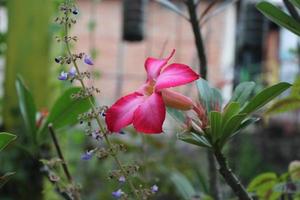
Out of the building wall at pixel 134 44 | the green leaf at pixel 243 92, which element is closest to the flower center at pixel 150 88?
the green leaf at pixel 243 92

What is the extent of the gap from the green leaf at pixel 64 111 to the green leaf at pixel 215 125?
27 cm

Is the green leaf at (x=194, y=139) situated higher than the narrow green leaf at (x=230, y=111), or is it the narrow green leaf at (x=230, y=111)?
the narrow green leaf at (x=230, y=111)

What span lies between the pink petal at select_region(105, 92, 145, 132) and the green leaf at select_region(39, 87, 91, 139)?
0.26m

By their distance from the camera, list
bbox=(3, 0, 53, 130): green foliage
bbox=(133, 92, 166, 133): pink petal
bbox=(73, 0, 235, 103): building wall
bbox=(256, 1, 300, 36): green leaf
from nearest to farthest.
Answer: bbox=(133, 92, 166, 133): pink petal
bbox=(256, 1, 300, 36): green leaf
bbox=(3, 0, 53, 130): green foliage
bbox=(73, 0, 235, 103): building wall

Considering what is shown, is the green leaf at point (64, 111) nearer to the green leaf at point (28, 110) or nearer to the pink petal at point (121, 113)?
the green leaf at point (28, 110)

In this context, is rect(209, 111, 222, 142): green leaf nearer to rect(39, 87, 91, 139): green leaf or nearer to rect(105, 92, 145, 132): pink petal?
rect(105, 92, 145, 132): pink petal

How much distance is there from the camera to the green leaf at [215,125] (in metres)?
0.47

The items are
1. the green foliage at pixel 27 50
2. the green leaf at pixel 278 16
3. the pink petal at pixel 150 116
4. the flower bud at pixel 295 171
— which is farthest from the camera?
the green foliage at pixel 27 50

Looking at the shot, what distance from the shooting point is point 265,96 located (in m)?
0.50

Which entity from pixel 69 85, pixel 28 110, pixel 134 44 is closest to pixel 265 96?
pixel 28 110

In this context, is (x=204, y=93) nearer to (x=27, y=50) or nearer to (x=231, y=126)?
(x=231, y=126)

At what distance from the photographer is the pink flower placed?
1.45 ft

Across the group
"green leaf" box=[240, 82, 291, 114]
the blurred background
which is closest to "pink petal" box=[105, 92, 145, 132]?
"green leaf" box=[240, 82, 291, 114]

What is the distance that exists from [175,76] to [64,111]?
0.30m
